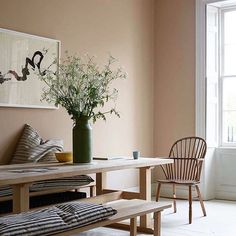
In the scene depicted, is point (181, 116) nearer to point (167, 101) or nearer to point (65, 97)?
→ point (167, 101)

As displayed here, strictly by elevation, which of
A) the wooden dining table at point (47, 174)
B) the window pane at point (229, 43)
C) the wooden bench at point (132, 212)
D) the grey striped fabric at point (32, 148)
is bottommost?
the wooden bench at point (132, 212)

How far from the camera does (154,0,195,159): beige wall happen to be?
5750 mm

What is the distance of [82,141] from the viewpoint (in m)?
3.32

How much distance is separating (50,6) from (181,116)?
2.32 metres

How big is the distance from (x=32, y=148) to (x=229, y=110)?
9.50 feet

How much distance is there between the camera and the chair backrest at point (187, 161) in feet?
15.1

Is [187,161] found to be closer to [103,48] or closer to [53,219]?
[103,48]

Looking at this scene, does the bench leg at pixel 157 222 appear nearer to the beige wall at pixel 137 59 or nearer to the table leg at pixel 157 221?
the table leg at pixel 157 221

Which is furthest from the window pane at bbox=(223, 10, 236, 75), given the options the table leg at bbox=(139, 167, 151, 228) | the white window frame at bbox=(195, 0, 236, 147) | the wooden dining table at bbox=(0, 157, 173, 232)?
the table leg at bbox=(139, 167, 151, 228)

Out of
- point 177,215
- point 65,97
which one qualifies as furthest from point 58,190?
point 177,215

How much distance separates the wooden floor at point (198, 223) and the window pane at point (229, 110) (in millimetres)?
992

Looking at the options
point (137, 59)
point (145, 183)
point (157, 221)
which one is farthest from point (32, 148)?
point (137, 59)

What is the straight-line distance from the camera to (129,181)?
563 centimetres

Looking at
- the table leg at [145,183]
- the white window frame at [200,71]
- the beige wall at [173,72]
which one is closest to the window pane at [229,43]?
the white window frame at [200,71]
